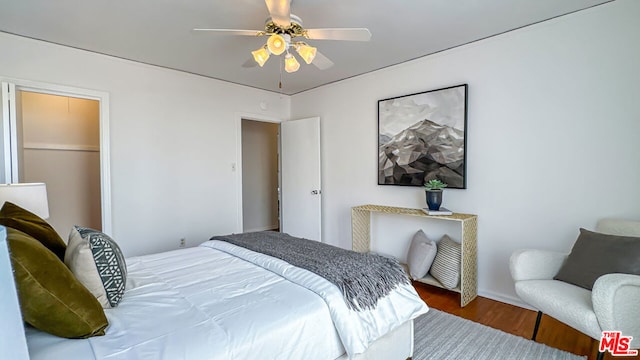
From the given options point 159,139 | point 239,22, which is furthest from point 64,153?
point 239,22

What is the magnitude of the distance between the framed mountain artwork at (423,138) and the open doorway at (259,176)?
303 centimetres

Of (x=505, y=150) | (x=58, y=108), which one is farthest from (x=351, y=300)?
(x=58, y=108)

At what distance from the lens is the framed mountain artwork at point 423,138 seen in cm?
300

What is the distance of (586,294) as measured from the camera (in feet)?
6.01

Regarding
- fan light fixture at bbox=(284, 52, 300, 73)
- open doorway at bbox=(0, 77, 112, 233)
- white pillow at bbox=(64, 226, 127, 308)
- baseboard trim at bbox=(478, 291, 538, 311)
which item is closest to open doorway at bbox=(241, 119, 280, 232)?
open doorway at bbox=(0, 77, 112, 233)

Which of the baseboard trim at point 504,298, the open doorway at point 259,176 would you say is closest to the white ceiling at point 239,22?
the baseboard trim at point 504,298

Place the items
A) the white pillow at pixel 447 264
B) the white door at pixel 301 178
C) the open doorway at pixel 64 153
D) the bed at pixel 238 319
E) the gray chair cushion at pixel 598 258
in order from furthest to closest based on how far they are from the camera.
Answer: the white door at pixel 301 178
the open doorway at pixel 64 153
the white pillow at pixel 447 264
the gray chair cushion at pixel 598 258
the bed at pixel 238 319

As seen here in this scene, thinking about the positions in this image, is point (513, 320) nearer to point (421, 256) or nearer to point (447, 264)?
point (447, 264)

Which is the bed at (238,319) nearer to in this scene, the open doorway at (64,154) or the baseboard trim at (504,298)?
the baseboard trim at (504,298)

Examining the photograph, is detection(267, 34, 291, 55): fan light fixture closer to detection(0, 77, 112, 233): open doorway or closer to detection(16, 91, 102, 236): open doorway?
detection(0, 77, 112, 233): open doorway

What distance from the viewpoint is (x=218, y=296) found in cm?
145

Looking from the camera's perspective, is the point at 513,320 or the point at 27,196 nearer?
the point at 27,196

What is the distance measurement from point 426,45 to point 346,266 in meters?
2.38

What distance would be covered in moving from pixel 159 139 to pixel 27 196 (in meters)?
1.60
